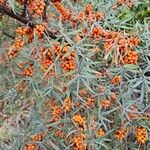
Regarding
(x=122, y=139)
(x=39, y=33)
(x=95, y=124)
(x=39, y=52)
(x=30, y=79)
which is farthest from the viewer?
(x=122, y=139)

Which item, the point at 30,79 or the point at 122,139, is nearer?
the point at 30,79

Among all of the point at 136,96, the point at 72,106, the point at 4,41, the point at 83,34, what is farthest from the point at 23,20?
the point at 136,96

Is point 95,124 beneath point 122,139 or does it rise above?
above

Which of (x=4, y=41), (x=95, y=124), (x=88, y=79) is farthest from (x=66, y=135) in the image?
(x=4, y=41)

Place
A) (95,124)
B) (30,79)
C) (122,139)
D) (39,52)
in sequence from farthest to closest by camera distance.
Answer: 1. (122,139)
2. (95,124)
3. (30,79)
4. (39,52)

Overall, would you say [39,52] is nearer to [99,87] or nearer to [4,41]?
[99,87]

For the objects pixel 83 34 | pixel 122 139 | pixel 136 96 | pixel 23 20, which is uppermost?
pixel 23 20
